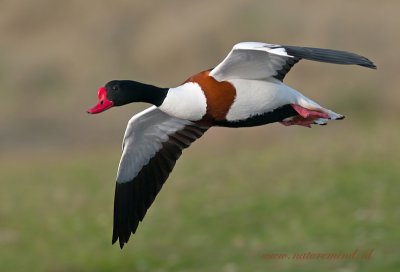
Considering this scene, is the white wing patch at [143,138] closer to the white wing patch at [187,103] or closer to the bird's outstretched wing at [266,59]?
the white wing patch at [187,103]

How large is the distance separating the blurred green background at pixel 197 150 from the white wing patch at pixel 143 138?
5.33m

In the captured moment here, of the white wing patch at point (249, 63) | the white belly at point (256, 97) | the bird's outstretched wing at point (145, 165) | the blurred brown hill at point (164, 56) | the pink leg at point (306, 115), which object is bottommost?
the blurred brown hill at point (164, 56)

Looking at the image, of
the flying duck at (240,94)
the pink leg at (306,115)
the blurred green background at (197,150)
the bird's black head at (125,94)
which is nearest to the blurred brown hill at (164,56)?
the blurred green background at (197,150)

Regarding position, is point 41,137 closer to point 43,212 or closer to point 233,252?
point 43,212

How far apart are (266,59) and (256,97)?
33cm

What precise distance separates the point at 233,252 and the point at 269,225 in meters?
1.63

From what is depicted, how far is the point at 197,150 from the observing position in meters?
30.1

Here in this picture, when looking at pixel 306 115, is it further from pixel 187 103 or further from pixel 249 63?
pixel 187 103

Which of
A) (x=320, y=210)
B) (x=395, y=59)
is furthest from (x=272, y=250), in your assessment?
(x=395, y=59)

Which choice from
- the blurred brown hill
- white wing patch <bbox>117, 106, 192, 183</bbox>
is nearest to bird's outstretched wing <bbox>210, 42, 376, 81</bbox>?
white wing patch <bbox>117, 106, 192, 183</bbox>

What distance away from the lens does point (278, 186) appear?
22.6m

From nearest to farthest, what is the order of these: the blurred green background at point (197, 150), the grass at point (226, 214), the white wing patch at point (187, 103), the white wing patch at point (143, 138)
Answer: the white wing patch at point (187, 103), the white wing patch at point (143, 138), the grass at point (226, 214), the blurred green background at point (197, 150)

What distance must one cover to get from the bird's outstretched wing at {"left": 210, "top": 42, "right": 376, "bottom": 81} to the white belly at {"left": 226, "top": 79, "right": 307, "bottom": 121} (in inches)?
2.8

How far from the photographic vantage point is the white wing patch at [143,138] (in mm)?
10508
